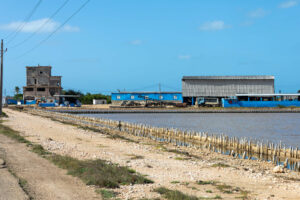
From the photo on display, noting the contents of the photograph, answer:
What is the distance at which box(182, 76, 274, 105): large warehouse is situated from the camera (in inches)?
3130

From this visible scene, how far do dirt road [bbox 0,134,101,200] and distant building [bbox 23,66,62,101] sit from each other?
8952 centimetres

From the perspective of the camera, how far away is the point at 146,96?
8525 centimetres

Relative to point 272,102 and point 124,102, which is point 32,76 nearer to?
point 124,102

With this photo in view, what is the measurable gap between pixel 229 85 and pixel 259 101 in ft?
23.9

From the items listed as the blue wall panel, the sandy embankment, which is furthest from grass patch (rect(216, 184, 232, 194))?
the blue wall panel

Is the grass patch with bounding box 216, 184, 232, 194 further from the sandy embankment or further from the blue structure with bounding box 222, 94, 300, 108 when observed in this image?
the blue structure with bounding box 222, 94, 300, 108

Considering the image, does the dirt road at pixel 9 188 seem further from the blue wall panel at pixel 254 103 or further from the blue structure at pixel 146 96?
the blue structure at pixel 146 96

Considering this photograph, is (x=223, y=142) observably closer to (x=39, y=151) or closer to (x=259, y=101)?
(x=39, y=151)

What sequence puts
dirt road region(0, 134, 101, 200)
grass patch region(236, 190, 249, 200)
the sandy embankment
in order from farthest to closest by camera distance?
the sandy embankment < grass patch region(236, 190, 249, 200) < dirt road region(0, 134, 101, 200)

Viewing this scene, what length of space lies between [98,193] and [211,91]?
7256 cm

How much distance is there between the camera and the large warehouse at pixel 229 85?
261 feet

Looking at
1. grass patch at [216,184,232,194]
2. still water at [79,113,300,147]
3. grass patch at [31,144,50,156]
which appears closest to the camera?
grass patch at [216,184,232,194]

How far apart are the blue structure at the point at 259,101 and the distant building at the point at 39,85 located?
48.4 metres

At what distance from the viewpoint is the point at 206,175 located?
1195 cm
